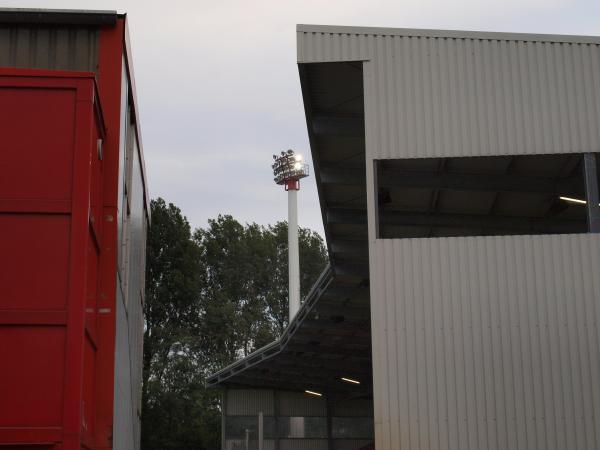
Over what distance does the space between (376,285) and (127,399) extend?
17.8ft

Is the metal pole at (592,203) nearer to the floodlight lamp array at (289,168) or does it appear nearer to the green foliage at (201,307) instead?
the green foliage at (201,307)

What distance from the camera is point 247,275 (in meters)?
77.3

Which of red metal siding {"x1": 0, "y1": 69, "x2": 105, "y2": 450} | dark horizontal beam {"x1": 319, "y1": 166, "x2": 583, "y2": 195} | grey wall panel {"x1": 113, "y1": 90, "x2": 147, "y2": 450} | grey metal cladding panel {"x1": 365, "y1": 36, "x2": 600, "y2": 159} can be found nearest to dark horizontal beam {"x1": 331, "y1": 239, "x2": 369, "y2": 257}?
dark horizontal beam {"x1": 319, "y1": 166, "x2": 583, "y2": 195}

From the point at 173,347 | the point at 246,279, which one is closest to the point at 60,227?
the point at 173,347

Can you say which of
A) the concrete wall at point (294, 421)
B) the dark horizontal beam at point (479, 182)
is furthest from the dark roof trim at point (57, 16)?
the concrete wall at point (294, 421)

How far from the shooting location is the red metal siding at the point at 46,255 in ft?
38.0

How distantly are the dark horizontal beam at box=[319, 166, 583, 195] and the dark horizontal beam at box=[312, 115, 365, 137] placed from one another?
1009mm

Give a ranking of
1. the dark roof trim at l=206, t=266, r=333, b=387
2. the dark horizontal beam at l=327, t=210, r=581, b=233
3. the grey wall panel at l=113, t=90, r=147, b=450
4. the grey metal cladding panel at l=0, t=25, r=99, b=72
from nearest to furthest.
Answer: the grey metal cladding panel at l=0, t=25, r=99, b=72 → the grey wall panel at l=113, t=90, r=147, b=450 → the dark horizontal beam at l=327, t=210, r=581, b=233 → the dark roof trim at l=206, t=266, r=333, b=387

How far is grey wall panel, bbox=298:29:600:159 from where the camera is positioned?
15.8 meters

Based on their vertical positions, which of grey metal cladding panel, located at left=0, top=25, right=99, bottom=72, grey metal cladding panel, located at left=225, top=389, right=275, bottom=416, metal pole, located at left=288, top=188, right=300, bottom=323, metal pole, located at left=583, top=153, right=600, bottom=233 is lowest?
grey metal cladding panel, located at left=225, top=389, right=275, bottom=416

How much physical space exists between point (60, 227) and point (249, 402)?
107ft

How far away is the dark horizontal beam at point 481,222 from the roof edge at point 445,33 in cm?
643

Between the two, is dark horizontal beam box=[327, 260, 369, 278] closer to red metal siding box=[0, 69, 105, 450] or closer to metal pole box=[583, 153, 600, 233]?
metal pole box=[583, 153, 600, 233]

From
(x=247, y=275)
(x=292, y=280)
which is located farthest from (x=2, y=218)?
(x=247, y=275)
